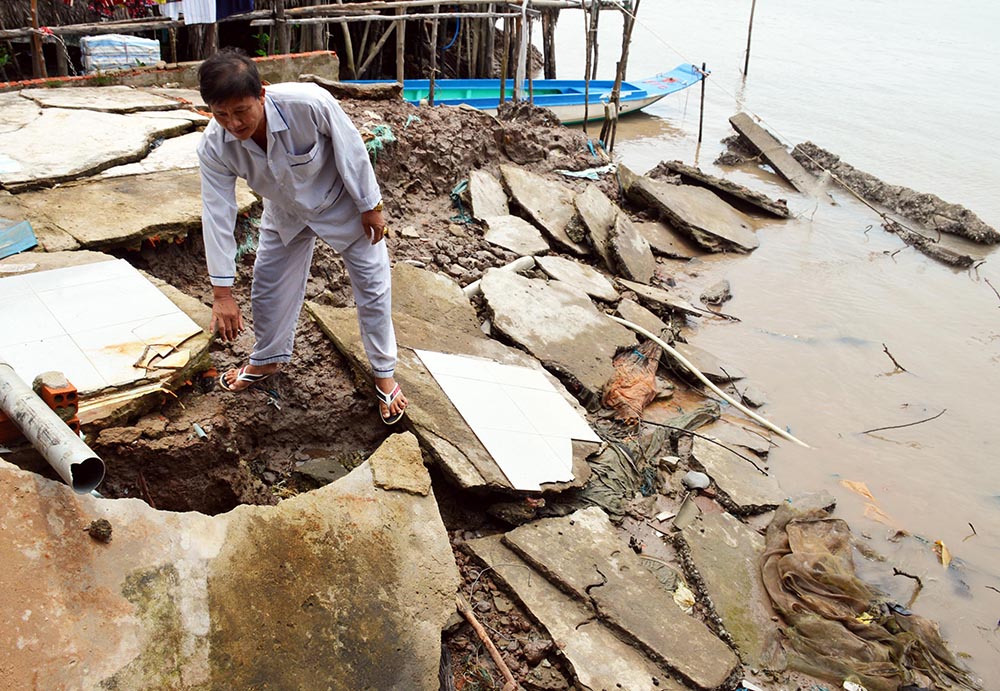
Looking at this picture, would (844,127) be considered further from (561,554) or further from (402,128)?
(561,554)

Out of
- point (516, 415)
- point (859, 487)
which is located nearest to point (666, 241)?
point (859, 487)

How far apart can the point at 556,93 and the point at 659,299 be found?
6.75 metres

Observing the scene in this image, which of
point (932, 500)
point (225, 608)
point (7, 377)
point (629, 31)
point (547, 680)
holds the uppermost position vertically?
point (629, 31)

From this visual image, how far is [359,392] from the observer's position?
359 centimetres

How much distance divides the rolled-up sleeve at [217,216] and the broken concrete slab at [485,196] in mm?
3417

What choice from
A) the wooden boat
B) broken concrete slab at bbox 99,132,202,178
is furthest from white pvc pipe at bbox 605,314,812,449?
the wooden boat

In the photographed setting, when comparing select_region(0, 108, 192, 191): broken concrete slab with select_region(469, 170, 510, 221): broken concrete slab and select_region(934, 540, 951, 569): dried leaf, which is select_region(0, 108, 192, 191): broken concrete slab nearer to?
select_region(469, 170, 510, 221): broken concrete slab

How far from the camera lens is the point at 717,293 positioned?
22.1 ft

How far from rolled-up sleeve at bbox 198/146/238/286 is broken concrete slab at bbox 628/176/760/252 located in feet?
18.3

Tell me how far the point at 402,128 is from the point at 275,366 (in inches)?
132

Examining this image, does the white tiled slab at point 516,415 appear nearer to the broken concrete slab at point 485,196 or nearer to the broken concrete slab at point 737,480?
the broken concrete slab at point 737,480

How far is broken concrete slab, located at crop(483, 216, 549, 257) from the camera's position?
5.89 m

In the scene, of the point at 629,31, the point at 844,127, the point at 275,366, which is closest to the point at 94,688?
the point at 275,366

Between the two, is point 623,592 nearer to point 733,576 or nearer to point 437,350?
point 733,576
